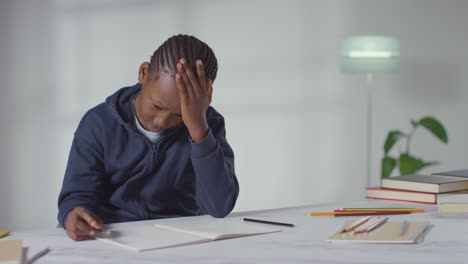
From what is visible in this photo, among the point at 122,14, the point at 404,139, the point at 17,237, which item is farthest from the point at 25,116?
the point at 17,237

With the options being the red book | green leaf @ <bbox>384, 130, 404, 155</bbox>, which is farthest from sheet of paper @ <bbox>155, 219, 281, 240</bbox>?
green leaf @ <bbox>384, 130, 404, 155</bbox>

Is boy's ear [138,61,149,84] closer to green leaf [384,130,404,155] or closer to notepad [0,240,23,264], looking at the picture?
notepad [0,240,23,264]

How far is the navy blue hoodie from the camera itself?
1.56m

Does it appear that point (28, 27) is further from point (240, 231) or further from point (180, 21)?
point (240, 231)

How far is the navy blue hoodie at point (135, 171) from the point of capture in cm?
156

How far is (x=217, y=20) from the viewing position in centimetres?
446

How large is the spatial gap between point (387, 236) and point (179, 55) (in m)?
0.54

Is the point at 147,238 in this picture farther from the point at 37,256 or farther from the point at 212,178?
the point at 212,178

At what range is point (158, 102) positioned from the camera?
59.2 inches

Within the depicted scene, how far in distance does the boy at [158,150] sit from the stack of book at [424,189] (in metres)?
0.41

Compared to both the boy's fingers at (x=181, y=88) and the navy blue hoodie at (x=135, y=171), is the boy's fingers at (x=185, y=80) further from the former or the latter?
the navy blue hoodie at (x=135, y=171)

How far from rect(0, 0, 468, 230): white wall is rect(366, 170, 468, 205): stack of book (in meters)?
2.70

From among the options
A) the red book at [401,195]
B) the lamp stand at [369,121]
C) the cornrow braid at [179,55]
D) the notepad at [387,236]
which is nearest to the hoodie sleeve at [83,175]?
the cornrow braid at [179,55]

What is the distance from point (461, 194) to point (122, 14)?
2.95 metres
